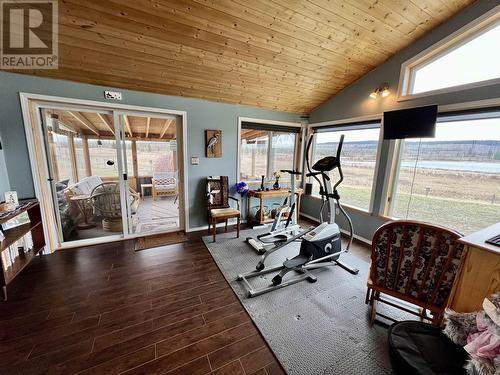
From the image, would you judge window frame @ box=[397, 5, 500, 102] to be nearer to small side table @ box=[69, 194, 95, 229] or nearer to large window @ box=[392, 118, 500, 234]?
large window @ box=[392, 118, 500, 234]

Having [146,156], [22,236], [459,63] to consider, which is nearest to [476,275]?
[459,63]

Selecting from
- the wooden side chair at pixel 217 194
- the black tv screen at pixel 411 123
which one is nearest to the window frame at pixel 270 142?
the wooden side chair at pixel 217 194

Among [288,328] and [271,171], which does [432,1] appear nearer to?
[271,171]

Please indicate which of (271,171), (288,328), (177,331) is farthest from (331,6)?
(177,331)

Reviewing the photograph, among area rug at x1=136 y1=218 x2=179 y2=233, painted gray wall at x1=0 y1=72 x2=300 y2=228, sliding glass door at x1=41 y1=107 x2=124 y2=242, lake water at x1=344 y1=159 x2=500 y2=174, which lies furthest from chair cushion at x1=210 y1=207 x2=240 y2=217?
lake water at x1=344 y1=159 x2=500 y2=174

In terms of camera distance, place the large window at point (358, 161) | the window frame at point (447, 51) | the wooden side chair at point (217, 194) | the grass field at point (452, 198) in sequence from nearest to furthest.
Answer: the window frame at point (447, 51) → the grass field at point (452, 198) → the large window at point (358, 161) → the wooden side chair at point (217, 194)

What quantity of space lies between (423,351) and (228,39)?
3.29 metres

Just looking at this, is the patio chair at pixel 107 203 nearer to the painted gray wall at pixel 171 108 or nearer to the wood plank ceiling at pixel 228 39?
the painted gray wall at pixel 171 108

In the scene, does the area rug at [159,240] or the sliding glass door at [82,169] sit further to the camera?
the area rug at [159,240]

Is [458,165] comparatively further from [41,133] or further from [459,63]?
[41,133]

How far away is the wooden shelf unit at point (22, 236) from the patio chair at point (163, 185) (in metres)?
2.43

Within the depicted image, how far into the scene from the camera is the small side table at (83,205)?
10.8 ft

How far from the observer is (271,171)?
4.71 m

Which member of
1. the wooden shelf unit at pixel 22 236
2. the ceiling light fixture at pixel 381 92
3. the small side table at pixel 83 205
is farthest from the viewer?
the small side table at pixel 83 205
